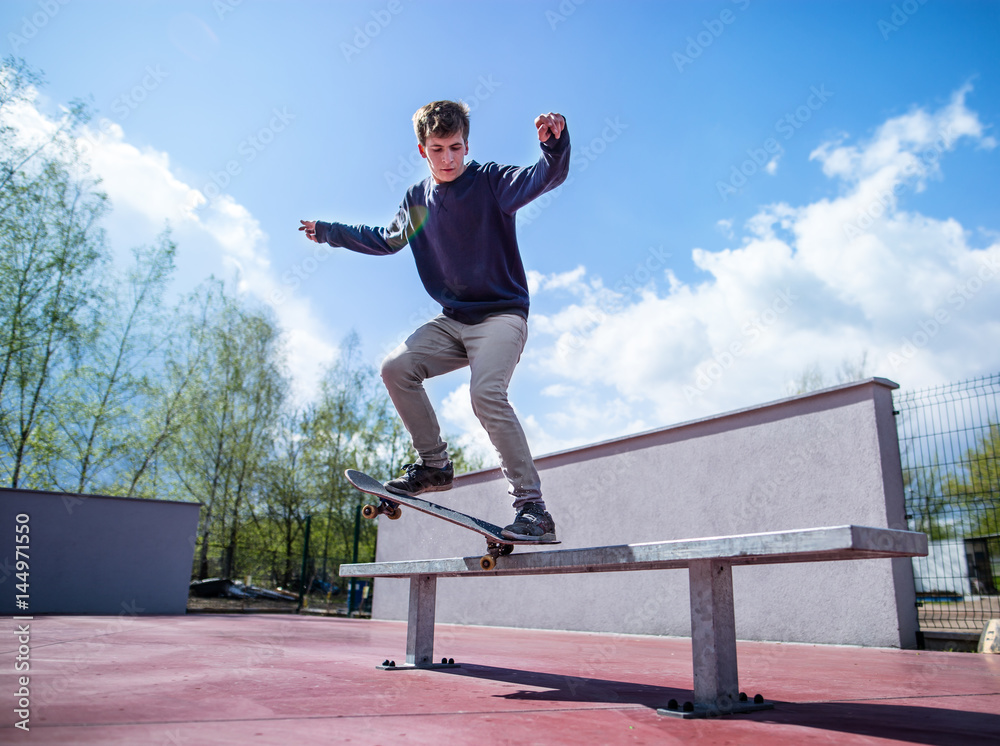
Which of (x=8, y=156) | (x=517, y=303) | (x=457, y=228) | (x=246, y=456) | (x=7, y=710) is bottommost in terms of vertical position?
(x=7, y=710)

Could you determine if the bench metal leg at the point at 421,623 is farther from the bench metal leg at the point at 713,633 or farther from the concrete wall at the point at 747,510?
the concrete wall at the point at 747,510

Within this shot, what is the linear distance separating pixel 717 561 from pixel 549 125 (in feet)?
5.46

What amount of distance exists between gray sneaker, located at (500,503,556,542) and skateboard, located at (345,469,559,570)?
0.07 ft

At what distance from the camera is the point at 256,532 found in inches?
917

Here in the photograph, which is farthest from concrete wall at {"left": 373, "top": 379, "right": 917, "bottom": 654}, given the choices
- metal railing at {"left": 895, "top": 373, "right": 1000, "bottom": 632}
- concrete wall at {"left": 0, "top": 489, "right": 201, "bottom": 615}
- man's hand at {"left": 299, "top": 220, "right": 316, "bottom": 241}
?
concrete wall at {"left": 0, "top": 489, "right": 201, "bottom": 615}

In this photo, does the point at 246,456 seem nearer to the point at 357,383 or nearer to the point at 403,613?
the point at 357,383

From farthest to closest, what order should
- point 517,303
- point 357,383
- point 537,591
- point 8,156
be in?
point 357,383 → point 8,156 → point 537,591 → point 517,303

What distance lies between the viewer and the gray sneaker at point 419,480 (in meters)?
3.12

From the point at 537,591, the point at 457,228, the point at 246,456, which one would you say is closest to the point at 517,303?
the point at 457,228

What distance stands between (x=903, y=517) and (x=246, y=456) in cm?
1963

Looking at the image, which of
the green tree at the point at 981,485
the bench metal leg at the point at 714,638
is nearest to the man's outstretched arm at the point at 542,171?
the bench metal leg at the point at 714,638

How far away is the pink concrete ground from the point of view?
1.59 meters

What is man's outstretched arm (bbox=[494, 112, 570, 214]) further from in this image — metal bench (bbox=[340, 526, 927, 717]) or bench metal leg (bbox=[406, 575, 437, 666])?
bench metal leg (bbox=[406, 575, 437, 666])

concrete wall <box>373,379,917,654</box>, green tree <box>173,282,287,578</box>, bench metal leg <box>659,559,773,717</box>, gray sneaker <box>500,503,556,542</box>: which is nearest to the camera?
bench metal leg <box>659,559,773,717</box>
